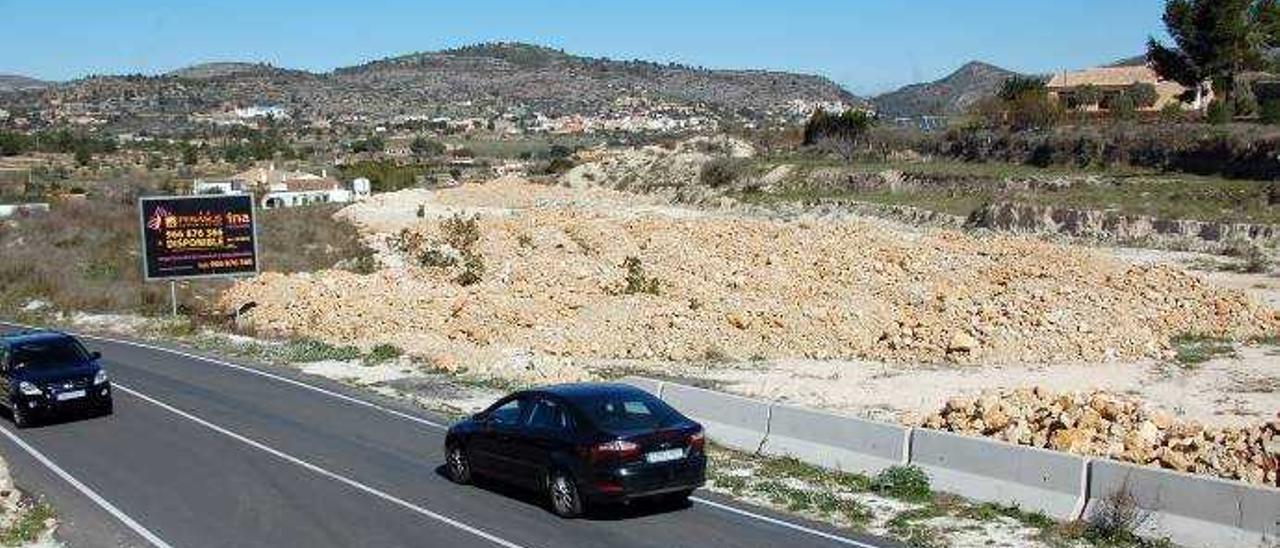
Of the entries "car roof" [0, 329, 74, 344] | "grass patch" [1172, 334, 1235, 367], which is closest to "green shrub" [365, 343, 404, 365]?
"car roof" [0, 329, 74, 344]

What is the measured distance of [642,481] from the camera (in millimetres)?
14844

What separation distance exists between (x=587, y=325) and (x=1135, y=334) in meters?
13.1

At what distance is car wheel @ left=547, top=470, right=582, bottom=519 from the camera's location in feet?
49.9

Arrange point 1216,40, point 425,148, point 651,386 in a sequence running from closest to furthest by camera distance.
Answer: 1. point 651,386
2. point 1216,40
3. point 425,148

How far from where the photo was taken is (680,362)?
3134cm

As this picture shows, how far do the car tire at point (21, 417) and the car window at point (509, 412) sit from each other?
11.0 meters

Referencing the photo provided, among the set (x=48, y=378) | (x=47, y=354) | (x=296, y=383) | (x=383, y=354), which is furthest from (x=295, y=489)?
(x=383, y=354)

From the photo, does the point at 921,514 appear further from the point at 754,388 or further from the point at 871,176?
the point at 871,176

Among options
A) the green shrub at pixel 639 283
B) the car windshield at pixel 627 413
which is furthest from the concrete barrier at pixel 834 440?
the green shrub at pixel 639 283

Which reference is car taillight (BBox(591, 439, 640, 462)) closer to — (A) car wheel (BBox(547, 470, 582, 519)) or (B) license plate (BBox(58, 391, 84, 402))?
(A) car wheel (BBox(547, 470, 582, 519))

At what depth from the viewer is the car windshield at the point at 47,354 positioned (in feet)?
78.8

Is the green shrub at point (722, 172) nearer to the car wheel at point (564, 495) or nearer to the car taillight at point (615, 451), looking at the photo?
the car wheel at point (564, 495)

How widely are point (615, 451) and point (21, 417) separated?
1369 centimetres

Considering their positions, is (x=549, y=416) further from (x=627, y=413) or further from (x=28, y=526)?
(x=28, y=526)
